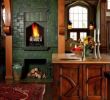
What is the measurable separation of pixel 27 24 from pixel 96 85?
14.2ft

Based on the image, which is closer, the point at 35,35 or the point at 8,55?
the point at 8,55

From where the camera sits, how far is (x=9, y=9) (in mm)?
8727

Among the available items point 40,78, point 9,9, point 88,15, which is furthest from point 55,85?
point 88,15

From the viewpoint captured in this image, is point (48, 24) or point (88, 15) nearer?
point (48, 24)

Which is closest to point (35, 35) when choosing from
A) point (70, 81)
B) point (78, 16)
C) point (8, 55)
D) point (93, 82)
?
point (8, 55)

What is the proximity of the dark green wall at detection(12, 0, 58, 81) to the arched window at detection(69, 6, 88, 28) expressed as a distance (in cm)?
670

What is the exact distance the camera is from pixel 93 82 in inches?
203

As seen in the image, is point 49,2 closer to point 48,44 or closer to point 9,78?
point 48,44

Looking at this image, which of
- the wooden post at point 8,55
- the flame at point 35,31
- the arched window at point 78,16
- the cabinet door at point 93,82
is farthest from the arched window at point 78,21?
the cabinet door at point 93,82

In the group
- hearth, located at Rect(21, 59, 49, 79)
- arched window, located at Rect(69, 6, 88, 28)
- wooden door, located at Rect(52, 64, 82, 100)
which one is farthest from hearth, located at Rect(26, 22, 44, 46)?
arched window, located at Rect(69, 6, 88, 28)

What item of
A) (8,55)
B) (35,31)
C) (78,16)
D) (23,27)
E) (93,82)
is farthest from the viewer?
(78,16)

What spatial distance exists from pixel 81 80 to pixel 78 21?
35.9 ft

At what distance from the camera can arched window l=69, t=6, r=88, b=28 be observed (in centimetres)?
1550

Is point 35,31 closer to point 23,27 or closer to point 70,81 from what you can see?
point 23,27
